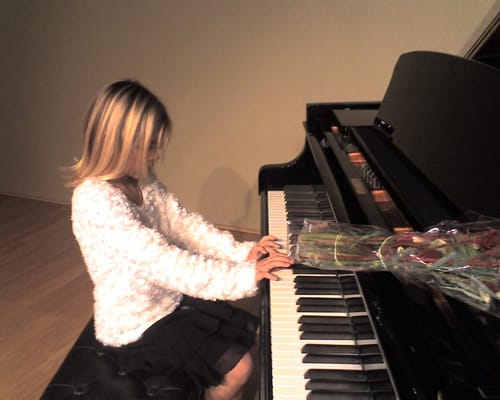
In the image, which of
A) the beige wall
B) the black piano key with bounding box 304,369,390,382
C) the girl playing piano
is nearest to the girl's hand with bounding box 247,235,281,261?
the girl playing piano

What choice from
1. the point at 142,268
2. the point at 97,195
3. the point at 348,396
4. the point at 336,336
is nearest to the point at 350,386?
the point at 348,396

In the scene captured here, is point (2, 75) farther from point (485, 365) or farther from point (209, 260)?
point (485, 365)

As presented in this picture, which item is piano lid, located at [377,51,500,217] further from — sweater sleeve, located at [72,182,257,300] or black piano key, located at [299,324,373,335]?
sweater sleeve, located at [72,182,257,300]

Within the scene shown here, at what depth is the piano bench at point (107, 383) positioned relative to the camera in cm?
115

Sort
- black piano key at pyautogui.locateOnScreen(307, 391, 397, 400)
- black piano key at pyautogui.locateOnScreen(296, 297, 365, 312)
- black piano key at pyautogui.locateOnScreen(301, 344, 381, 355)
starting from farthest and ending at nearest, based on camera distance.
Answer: black piano key at pyautogui.locateOnScreen(296, 297, 365, 312), black piano key at pyautogui.locateOnScreen(301, 344, 381, 355), black piano key at pyautogui.locateOnScreen(307, 391, 397, 400)

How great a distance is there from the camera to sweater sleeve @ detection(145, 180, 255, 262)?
1.59 metres

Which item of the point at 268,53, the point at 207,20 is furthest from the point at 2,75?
the point at 268,53

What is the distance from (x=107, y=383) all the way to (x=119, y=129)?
76 cm

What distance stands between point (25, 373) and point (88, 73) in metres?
2.27

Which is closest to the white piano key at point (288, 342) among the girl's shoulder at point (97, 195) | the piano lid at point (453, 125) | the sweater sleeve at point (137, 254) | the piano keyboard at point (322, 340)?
the piano keyboard at point (322, 340)

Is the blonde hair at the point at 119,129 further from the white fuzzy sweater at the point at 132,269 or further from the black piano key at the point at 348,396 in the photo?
the black piano key at the point at 348,396

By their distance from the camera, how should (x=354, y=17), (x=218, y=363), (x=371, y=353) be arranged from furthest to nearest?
(x=354, y=17) → (x=218, y=363) → (x=371, y=353)

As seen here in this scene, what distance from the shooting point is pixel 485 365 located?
648mm

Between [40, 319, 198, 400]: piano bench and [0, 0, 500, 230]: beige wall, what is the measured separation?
6.56 ft
